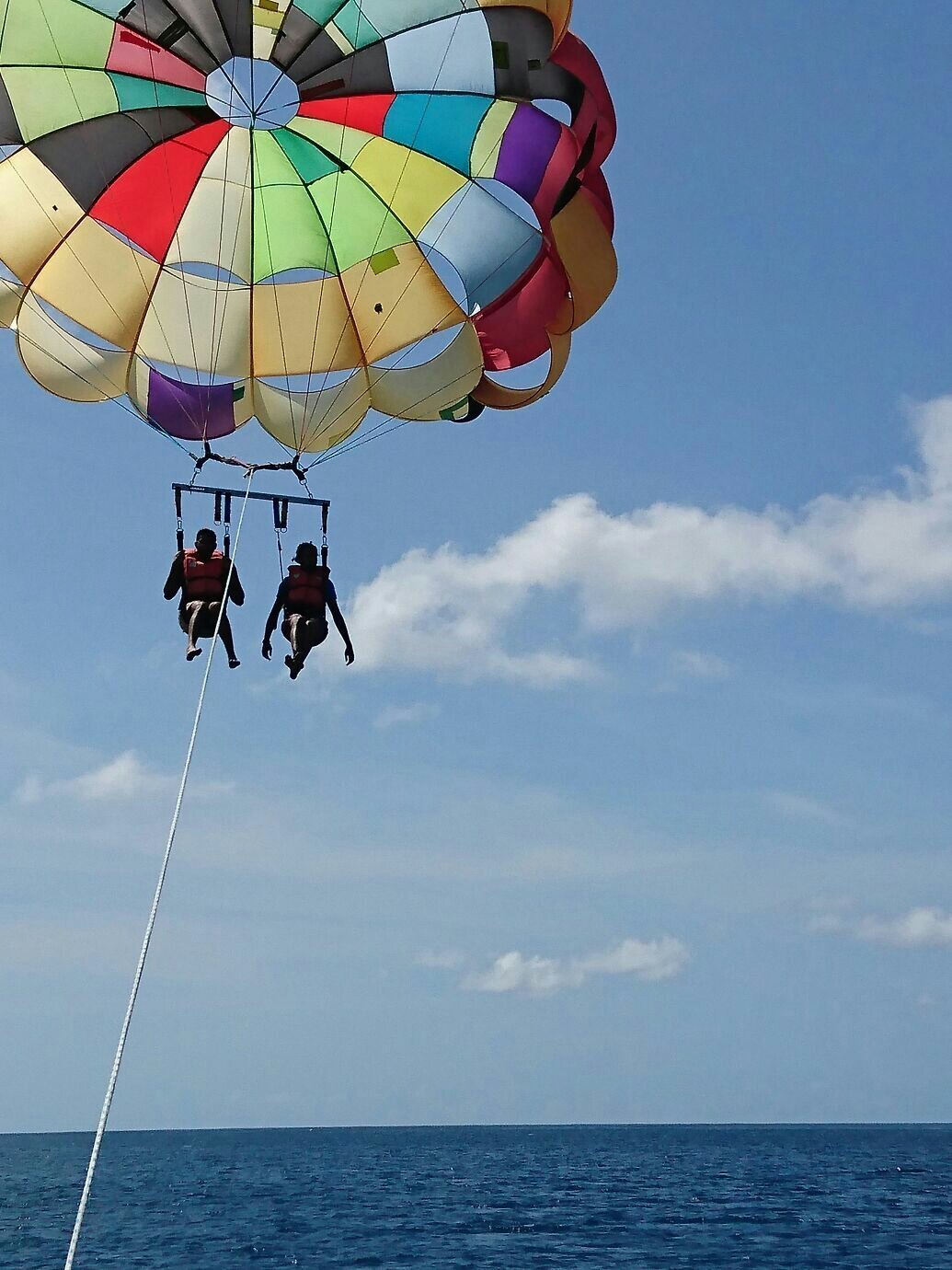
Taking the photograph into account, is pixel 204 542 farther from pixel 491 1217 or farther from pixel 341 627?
pixel 491 1217

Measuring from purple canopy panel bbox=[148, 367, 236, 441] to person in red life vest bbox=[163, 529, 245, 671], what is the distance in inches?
61.9

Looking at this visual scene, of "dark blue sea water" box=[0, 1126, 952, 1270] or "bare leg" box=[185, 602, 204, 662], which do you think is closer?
"bare leg" box=[185, 602, 204, 662]

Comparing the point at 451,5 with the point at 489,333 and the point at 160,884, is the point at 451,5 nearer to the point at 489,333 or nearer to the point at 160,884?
the point at 489,333

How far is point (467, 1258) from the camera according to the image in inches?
1297

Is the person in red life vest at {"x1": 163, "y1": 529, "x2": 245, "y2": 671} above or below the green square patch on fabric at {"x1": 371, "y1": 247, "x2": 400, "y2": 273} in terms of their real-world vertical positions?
below

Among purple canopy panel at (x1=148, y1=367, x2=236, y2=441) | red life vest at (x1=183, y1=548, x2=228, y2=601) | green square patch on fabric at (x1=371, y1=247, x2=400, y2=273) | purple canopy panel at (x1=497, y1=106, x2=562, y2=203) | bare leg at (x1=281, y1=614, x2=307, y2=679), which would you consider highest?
Answer: purple canopy panel at (x1=497, y1=106, x2=562, y2=203)

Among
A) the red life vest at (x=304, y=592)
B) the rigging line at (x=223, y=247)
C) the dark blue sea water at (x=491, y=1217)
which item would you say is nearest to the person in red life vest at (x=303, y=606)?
the red life vest at (x=304, y=592)

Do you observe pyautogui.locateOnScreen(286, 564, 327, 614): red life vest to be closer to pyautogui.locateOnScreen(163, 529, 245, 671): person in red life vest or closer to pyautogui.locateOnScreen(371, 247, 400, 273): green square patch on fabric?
pyautogui.locateOnScreen(163, 529, 245, 671): person in red life vest

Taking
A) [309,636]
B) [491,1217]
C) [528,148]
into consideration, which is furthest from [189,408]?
[491,1217]

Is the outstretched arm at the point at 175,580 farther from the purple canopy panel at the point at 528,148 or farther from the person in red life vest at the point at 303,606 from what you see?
the purple canopy panel at the point at 528,148

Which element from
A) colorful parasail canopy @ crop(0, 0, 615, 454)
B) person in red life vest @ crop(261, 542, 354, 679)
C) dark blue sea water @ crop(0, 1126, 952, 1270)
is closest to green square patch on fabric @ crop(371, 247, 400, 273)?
colorful parasail canopy @ crop(0, 0, 615, 454)

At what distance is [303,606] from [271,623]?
330 mm

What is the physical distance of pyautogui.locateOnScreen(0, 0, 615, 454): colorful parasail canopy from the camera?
38.0 ft

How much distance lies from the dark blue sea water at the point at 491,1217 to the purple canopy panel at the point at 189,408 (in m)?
24.8
